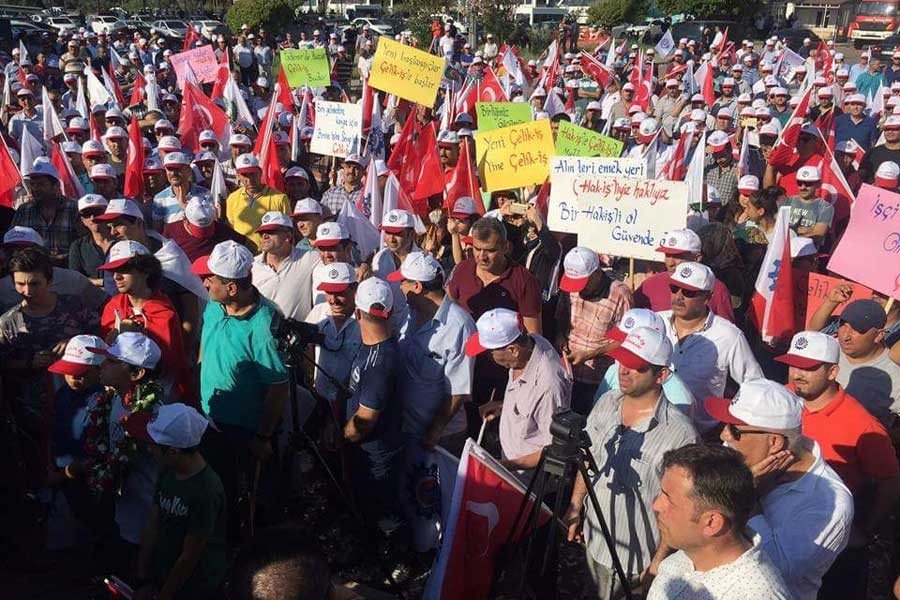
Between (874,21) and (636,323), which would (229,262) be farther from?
(874,21)

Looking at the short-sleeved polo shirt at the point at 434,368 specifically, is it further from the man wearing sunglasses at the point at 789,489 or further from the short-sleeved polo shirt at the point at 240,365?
the man wearing sunglasses at the point at 789,489

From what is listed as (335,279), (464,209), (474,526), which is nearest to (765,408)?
(474,526)

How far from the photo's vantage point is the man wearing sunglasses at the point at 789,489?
2.76 m

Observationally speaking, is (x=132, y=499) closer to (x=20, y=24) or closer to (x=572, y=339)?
Result: (x=572, y=339)

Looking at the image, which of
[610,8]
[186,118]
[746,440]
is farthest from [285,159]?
[610,8]

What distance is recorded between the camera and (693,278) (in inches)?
168

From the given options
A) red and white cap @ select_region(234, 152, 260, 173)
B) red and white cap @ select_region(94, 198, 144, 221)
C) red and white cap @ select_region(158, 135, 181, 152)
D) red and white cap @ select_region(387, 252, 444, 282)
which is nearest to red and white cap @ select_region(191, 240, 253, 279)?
red and white cap @ select_region(387, 252, 444, 282)

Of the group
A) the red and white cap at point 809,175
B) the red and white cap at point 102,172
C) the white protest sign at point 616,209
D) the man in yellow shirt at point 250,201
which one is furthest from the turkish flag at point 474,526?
the red and white cap at point 102,172

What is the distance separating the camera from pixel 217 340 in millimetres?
4195

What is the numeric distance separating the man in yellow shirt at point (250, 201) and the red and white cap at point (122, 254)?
8.31 ft

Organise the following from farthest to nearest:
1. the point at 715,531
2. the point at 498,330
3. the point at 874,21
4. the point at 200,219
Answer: the point at 874,21, the point at 200,219, the point at 498,330, the point at 715,531

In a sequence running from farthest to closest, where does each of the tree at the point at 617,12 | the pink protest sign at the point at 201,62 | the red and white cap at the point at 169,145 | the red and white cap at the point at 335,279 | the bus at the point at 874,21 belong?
1. the tree at the point at 617,12
2. the bus at the point at 874,21
3. the pink protest sign at the point at 201,62
4. the red and white cap at the point at 169,145
5. the red and white cap at the point at 335,279

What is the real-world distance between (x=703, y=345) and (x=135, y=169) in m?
6.20

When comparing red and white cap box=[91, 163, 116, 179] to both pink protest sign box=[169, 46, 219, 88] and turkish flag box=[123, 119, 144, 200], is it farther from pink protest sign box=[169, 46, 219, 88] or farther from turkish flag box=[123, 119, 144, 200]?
pink protest sign box=[169, 46, 219, 88]
